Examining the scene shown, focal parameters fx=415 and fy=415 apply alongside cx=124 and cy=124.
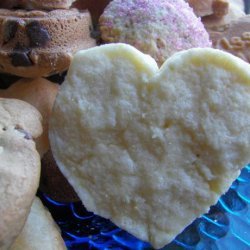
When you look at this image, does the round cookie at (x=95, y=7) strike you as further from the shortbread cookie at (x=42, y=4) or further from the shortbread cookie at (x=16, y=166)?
the shortbread cookie at (x=16, y=166)

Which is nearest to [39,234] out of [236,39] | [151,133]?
[151,133]

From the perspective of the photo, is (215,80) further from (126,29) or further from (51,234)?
(51,234)

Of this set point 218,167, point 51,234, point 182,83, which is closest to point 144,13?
point 182,83

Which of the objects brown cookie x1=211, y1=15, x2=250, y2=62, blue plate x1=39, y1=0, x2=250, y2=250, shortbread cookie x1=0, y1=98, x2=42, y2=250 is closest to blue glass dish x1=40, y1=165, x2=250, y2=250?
blue plate x1=39, y1=0, x2=250, y2=250

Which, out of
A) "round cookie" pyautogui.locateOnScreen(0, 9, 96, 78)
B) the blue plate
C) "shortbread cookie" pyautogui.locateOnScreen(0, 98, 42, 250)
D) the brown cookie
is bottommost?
the blue plate

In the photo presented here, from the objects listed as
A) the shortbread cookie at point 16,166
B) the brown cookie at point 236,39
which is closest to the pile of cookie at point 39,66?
the shortbread cookie at point 16,166

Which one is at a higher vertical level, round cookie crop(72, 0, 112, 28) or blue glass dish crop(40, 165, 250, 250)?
round cookie crop(72, 0, 112, 28)

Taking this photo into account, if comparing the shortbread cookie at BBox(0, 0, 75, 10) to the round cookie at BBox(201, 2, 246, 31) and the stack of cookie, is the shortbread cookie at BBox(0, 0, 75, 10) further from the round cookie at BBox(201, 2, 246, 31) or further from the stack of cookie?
the round cookie at BBox(201, 2, 246, 31)
